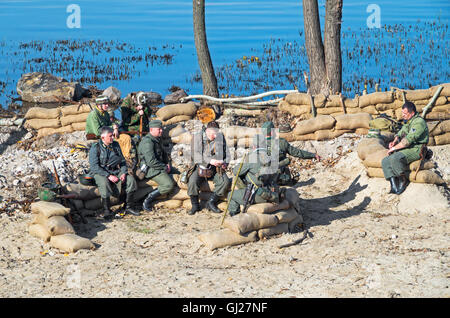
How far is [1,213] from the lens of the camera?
461 inches

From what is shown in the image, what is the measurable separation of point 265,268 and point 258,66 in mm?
17250

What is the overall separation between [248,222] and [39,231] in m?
3.27

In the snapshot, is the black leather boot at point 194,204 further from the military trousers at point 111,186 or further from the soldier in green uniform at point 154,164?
the military trousers at point 111,186

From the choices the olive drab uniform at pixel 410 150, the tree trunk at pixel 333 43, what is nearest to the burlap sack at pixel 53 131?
the tree trunk at pixel 333 43

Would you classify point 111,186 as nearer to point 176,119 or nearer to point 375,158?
point 176,119

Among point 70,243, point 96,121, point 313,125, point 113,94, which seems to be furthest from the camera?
point 113,94

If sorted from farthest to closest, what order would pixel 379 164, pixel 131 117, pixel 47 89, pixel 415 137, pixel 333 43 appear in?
pixel 47 89 → pixel 333 43 → pixel 131 117 → pixel 379 164 → pixel 415 137

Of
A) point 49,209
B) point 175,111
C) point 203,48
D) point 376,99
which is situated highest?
point 203,48

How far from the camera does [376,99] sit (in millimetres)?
15617

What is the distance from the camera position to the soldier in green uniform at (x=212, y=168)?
37.9 feet

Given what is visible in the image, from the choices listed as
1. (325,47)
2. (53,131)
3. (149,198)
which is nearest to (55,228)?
(149,198)

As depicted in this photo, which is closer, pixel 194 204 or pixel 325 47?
pixel 194 204

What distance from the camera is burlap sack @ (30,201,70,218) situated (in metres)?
10.6
